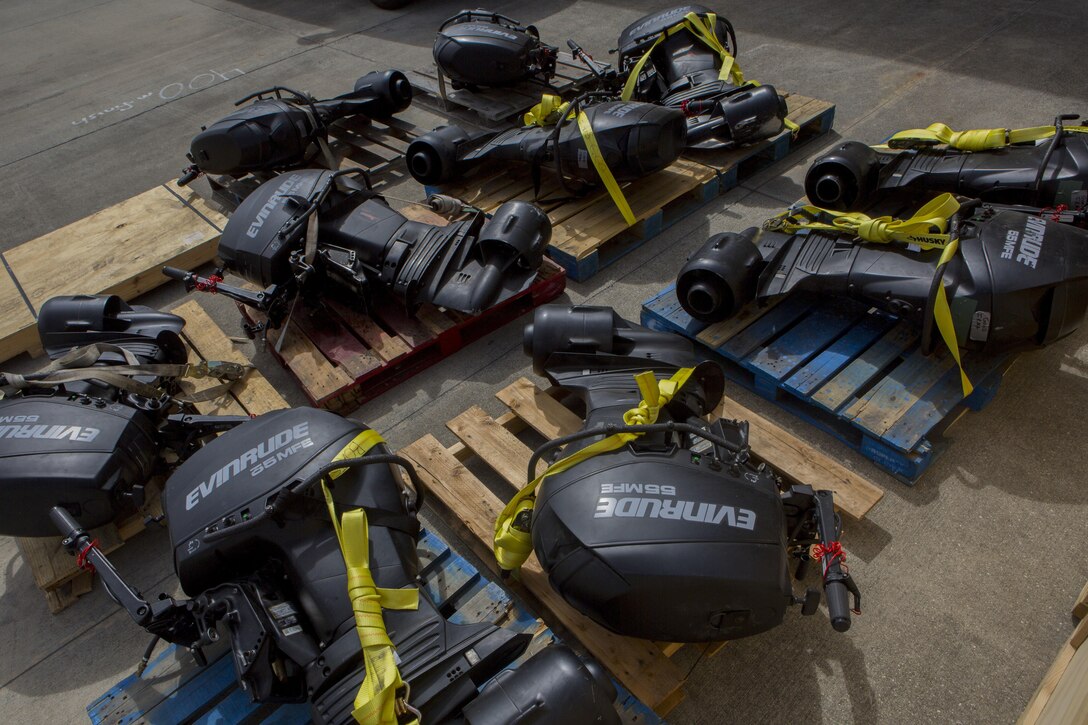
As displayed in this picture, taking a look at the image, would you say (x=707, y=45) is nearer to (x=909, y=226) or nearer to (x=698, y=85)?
(x=698, y=85)

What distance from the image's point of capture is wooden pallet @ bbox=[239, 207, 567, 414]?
377 centimetres

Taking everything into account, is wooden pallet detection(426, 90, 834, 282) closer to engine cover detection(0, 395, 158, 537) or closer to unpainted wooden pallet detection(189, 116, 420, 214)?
unpainted wooden pallet detection(189, 116, 420, 214)

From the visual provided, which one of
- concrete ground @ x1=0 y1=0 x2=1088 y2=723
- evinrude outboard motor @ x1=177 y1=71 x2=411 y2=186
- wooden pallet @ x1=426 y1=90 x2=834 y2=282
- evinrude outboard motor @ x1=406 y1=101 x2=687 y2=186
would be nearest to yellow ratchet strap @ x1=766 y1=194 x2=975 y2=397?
concrete ground @ x1=0 y1=0 x2=1088 y2=723

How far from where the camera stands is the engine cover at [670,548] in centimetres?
205

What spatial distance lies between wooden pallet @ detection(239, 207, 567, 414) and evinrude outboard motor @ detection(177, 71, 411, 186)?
4.69ft

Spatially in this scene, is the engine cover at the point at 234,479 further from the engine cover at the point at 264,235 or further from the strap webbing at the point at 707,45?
the strap webbing at the point at 707,45

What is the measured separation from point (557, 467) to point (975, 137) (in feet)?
11.1

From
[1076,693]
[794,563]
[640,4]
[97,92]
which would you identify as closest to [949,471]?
[794,563]

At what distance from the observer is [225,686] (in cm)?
253

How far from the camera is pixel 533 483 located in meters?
2.55

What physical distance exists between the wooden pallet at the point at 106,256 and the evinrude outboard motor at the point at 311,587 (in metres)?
2.66

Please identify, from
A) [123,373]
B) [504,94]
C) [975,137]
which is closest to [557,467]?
[123,373]

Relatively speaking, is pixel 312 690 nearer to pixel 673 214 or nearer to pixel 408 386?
pixel 408 386

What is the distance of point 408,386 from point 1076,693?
10.4ft
